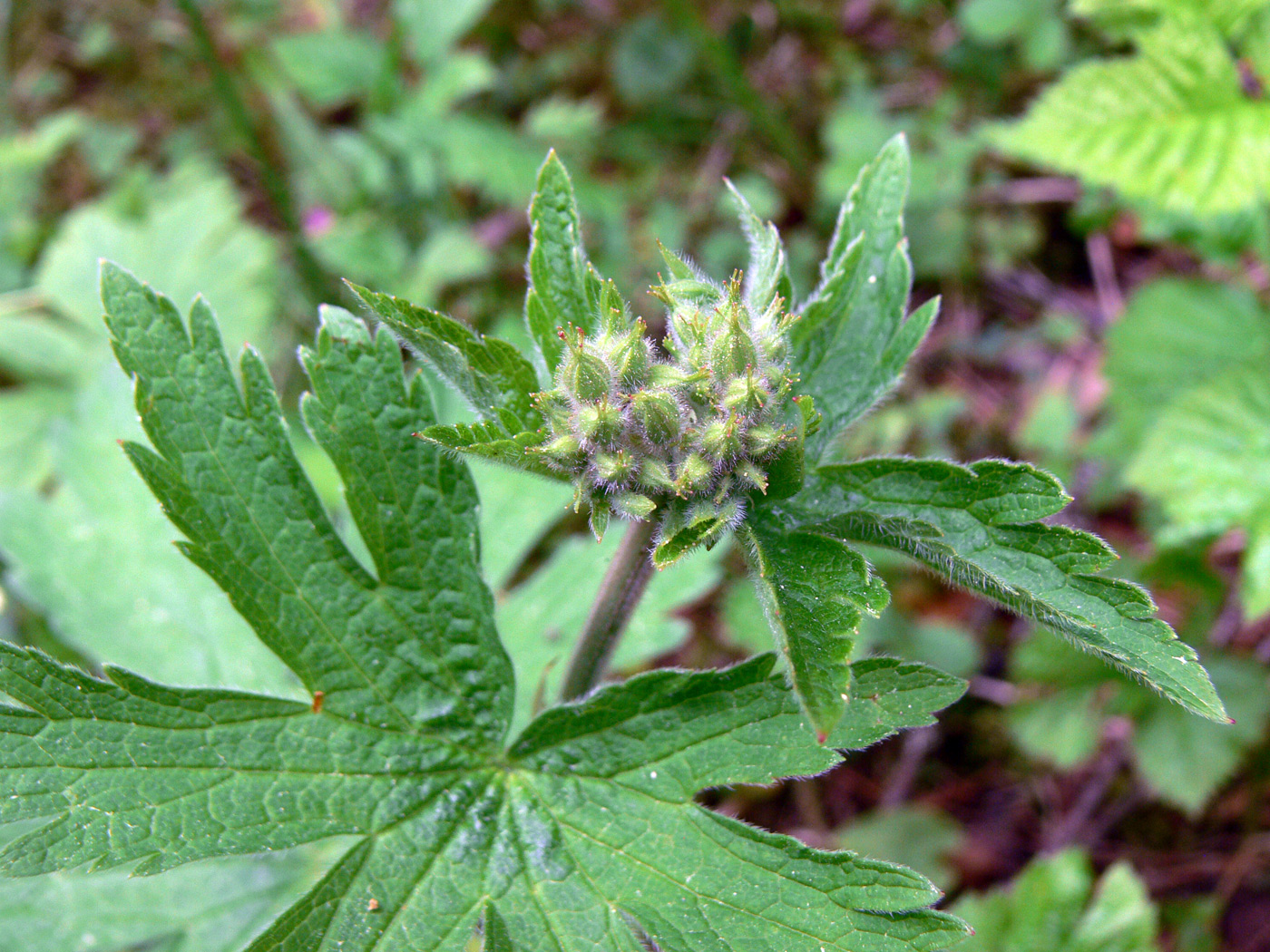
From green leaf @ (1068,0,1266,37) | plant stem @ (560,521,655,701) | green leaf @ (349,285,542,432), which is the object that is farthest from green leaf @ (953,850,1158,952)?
green leaf @ (1068,0,1266,37)

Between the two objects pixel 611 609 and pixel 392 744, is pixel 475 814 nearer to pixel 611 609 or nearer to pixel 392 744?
pixel 392 744

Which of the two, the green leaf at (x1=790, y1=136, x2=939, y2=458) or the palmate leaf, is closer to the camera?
the palmate leaf

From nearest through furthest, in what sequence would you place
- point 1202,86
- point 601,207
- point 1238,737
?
point 1202,86 → point 1238,737 → point 601,207

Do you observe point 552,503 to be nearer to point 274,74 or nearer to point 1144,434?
point 1144,434

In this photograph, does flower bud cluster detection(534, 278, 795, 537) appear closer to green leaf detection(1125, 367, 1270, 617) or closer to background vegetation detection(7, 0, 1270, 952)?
background vegetation detection(7, 0, 1270, 952)

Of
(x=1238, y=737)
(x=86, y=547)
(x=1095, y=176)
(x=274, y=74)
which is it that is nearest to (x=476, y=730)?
(x=86, y=547)

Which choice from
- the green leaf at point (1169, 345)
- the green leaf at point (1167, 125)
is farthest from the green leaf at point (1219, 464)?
the green leaf at point (1167, 125)
